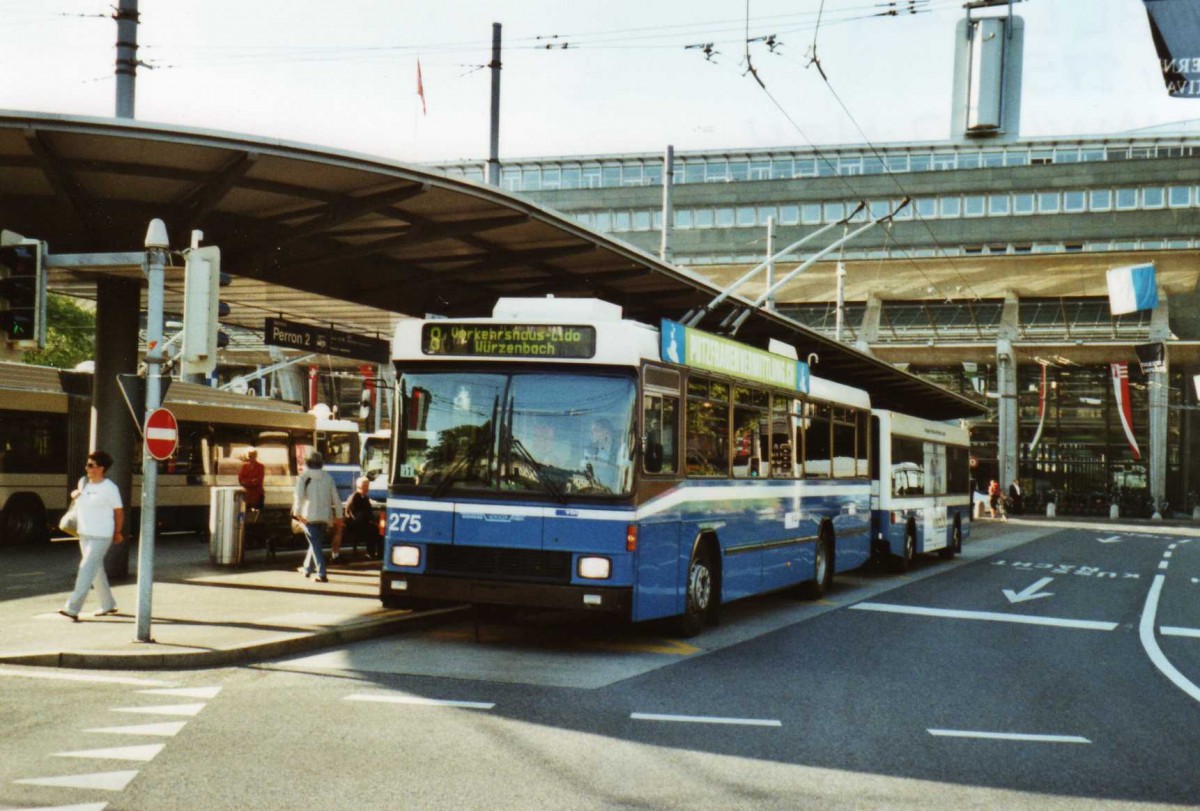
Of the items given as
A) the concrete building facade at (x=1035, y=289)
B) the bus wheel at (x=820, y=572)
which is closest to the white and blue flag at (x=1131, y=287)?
the concrete building facade at (x=1035, y=289)

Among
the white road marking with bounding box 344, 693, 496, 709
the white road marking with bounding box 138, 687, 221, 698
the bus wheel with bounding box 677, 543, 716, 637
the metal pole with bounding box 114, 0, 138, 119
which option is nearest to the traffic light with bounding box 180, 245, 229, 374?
the white road marking with bounding box 138, 687, 221, 698

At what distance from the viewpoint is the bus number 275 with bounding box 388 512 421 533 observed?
37.1ft

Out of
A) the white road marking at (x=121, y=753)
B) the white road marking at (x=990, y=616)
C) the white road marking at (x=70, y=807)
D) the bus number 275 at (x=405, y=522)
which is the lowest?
the white road marking at (x=990, y=616)

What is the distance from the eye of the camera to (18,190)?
14.0m

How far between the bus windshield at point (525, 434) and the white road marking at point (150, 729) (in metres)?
3.96

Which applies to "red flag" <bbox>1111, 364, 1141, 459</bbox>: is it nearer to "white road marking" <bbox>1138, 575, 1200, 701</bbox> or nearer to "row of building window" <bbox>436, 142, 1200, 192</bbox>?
"row of building window" <bbox>436, 142, 1200, 192</bbox>

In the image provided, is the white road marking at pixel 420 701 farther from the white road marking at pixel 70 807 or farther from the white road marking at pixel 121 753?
the white road marking at pixel 70 807

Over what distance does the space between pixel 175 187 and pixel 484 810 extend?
9598 millimetres

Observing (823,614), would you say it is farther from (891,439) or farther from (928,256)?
(928,256)

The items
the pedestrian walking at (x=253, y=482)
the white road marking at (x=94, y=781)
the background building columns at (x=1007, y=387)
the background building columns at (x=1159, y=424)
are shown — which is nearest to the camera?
the white road marking at (x=94, y=781)

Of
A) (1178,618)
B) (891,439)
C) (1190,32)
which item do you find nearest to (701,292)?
(891,439)

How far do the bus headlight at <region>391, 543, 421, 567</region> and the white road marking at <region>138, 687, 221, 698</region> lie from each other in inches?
100

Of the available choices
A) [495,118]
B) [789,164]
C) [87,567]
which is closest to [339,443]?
[495,118]

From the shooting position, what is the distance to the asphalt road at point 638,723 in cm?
636
